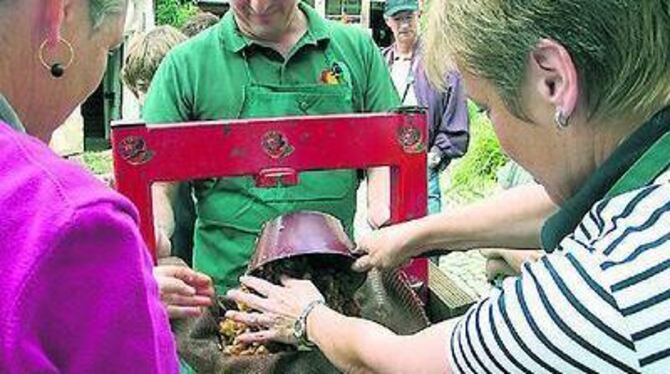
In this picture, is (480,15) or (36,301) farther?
(480,15)

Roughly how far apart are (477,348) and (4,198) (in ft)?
2.02

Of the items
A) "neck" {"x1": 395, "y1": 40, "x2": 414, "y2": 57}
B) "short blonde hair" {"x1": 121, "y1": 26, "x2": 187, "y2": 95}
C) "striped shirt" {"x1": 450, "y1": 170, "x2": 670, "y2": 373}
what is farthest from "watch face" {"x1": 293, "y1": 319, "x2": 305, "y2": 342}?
"neck" {"x1": 395, "y1": 40, "x2": 414, "y2": 57}

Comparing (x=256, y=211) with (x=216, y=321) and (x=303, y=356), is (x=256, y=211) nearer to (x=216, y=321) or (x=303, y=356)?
(x=216, y=321)

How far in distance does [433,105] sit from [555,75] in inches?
143

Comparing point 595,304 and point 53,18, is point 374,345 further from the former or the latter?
point 53,18


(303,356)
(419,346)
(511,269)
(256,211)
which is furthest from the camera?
(511,269)

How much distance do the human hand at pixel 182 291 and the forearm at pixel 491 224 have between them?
1.58 feet

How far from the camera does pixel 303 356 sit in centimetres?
181

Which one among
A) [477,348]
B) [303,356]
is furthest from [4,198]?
[303,356]

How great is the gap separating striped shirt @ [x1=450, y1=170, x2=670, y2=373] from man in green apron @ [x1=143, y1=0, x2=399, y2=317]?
127 centimetres

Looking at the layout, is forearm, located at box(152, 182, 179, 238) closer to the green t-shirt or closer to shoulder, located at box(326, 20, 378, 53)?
the green t-shirt

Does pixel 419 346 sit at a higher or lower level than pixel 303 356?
higher

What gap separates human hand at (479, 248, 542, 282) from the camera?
2.49 m

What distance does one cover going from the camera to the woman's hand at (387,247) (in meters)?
2.00
